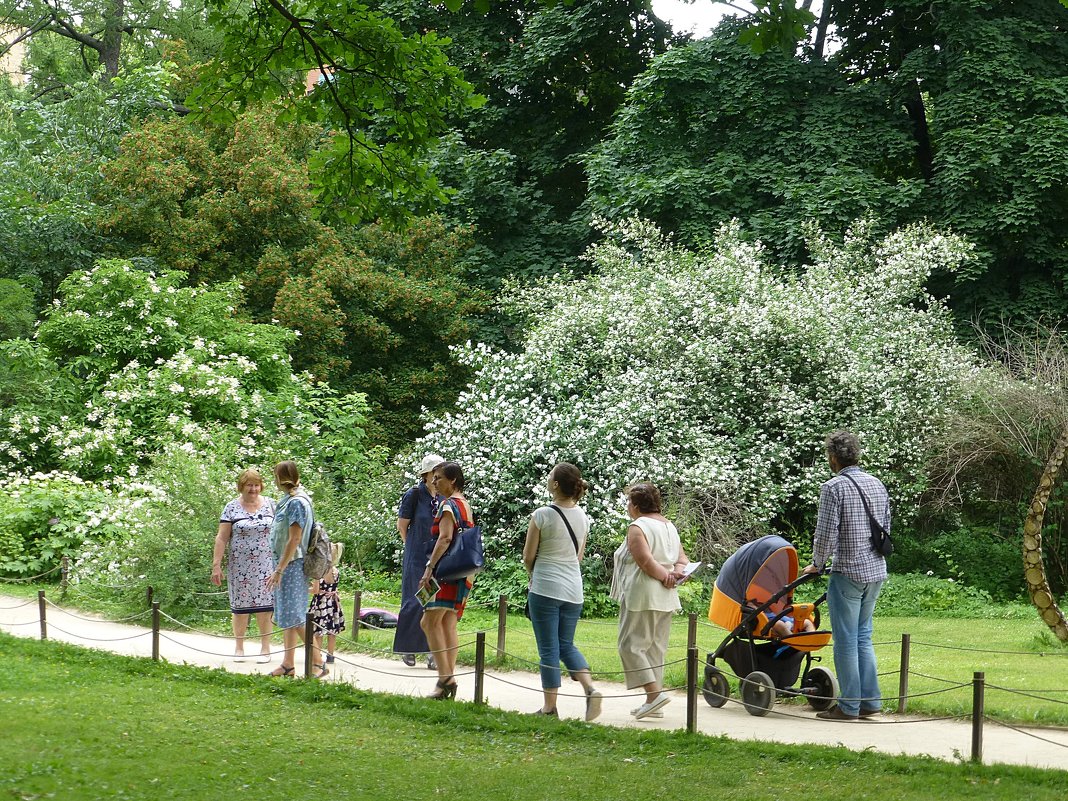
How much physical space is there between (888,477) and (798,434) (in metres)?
1.52

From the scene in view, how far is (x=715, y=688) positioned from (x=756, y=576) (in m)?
0.93

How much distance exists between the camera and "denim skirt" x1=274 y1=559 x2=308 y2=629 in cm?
961

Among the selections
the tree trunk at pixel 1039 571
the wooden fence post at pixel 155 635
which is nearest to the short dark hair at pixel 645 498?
the wooden fence post at pixel 155 635

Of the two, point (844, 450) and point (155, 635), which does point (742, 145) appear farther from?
point (155, 635)

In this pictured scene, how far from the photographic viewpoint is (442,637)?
343 inches

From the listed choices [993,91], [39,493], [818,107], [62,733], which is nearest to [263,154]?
[39,493]

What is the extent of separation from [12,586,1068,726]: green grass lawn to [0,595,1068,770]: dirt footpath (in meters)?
0.27

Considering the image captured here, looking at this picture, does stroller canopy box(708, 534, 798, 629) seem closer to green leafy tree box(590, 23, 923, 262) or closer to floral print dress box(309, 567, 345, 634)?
floral print dress box(309, 567, 345, 634)

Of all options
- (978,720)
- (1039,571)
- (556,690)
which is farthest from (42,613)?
(1039,571)

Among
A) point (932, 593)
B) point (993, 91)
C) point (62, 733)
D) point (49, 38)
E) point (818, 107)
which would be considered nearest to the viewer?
point (62, 733)

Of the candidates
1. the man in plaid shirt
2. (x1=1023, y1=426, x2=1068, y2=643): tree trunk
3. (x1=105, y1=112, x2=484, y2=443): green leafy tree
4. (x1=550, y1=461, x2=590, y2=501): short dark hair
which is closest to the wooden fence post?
(x1=550, y1=461, x2=590, y2=501): short dark hair

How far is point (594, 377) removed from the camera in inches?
686

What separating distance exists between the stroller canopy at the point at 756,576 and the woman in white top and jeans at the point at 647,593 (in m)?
0.56

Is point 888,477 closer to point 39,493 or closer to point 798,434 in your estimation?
point 798,434
